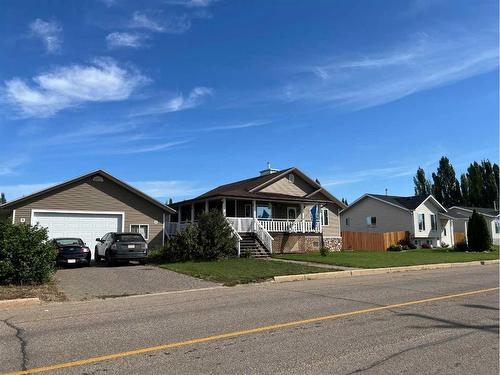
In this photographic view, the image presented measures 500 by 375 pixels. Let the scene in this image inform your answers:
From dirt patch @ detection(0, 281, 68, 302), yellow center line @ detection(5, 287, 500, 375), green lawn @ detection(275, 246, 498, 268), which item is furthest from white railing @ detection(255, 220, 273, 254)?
yellow center line @ detection(5, 287, 500, 375)

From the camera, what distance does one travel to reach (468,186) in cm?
8181

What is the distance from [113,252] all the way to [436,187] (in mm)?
76221

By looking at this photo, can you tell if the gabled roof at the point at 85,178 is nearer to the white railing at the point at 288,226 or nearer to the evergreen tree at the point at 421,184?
the white railing at the point at 288,226

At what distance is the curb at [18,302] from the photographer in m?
10.3

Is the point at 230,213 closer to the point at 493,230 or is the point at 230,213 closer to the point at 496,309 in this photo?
the point at 496,309

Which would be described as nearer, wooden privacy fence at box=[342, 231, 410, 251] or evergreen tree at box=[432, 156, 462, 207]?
wooden privacy fence at box=[342, 231, 410, 251]

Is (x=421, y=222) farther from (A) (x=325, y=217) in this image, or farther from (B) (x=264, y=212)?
(B) (x=264, y=212)

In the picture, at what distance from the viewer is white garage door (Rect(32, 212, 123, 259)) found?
2455 centimetres

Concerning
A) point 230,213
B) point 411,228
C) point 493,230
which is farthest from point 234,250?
point 493,230

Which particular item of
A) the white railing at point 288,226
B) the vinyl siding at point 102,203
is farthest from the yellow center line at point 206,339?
the white railing at point 288,226

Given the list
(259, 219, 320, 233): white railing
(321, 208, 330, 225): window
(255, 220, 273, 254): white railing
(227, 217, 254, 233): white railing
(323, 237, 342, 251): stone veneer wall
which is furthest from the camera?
(321, 208, 330, 225): window

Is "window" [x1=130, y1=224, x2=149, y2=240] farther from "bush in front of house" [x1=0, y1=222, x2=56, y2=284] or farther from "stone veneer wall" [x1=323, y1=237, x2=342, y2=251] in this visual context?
"stone veneer wall" [x1=323, y1=237, x2=342, y2=251]

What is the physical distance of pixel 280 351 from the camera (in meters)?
6.09

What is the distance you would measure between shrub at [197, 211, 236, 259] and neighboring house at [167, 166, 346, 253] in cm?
Answer: 328
